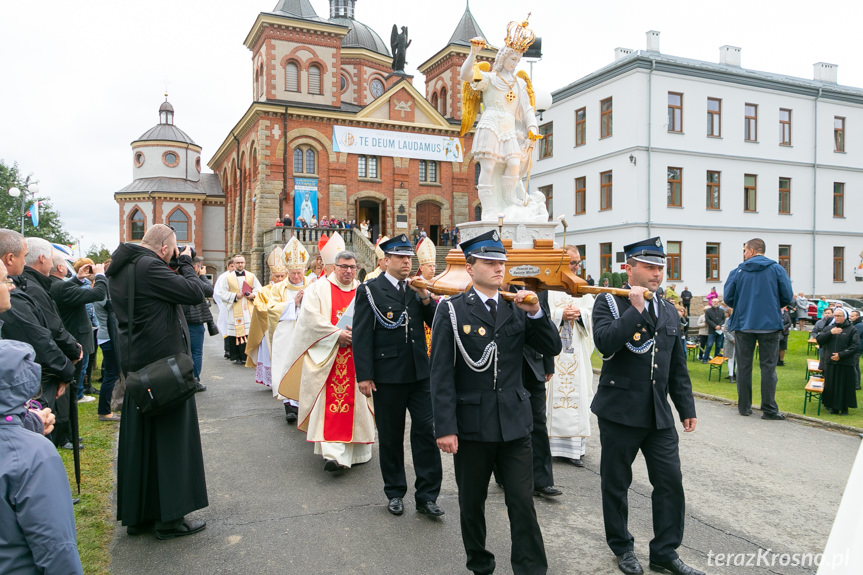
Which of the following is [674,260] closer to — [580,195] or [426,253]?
[580,195]

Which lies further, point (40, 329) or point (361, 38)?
point (361, 38)

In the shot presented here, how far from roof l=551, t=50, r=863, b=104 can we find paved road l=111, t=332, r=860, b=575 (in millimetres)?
25540

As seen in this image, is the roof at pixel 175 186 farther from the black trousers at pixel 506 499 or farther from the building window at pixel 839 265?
the black trousers at pixel 506 499

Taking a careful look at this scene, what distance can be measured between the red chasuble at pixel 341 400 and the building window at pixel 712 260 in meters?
28.1

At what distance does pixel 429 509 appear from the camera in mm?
4730

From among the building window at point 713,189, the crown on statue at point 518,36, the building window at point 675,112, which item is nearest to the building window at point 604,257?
the building window at point 713,189

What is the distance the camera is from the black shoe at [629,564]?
12.4 ft

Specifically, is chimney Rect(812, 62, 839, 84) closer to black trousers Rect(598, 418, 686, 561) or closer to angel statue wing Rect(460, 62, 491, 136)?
angel statue wing Rect(460, 62, 491, 136)

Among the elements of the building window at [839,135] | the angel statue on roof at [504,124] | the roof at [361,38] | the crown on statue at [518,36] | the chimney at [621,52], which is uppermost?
the roof at [361,38]

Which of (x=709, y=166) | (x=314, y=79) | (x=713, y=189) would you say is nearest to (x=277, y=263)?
(x=709, y=166)

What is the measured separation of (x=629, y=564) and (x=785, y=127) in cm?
3458

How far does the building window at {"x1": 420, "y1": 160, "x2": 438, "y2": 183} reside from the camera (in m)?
37.0

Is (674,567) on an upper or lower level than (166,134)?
lower

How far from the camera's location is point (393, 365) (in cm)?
503
